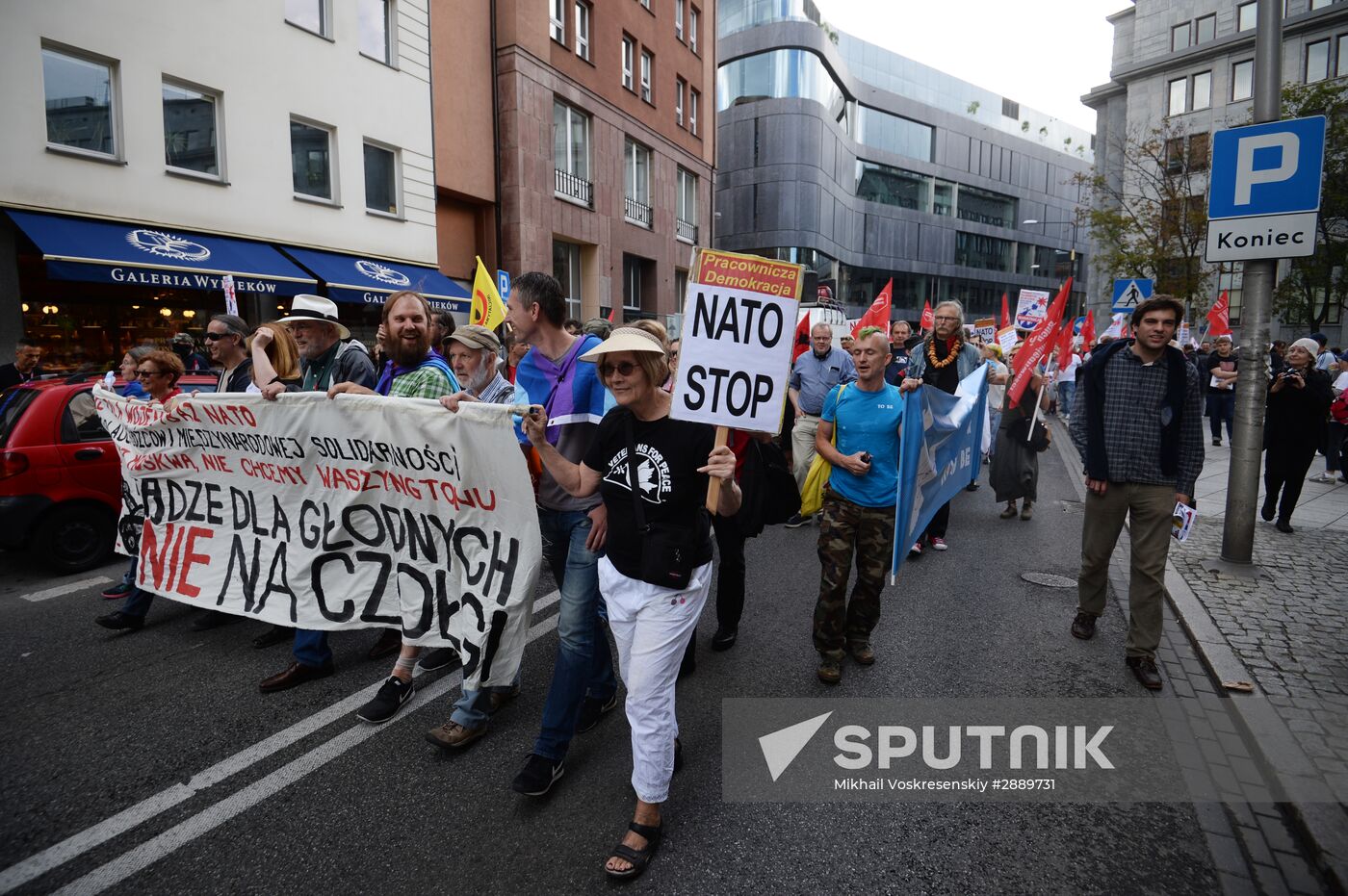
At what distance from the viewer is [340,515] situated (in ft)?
13.7

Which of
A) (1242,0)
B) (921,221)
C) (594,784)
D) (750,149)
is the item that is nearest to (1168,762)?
(594,784)

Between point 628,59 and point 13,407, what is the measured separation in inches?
895

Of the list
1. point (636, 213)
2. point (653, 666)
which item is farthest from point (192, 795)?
point (636, 213)

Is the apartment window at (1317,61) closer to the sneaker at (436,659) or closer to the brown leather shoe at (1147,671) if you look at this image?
the brown leather shoe at (1147,671)

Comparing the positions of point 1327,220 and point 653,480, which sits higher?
point 1327,220

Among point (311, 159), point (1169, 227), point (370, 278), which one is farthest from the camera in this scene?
point (1169, 227)

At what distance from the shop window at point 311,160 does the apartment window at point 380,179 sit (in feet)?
3.18

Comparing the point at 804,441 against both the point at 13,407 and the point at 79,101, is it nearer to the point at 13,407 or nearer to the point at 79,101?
the point at 13,407

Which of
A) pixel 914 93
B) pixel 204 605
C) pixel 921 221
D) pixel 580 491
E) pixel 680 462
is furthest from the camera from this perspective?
pixel 914 93

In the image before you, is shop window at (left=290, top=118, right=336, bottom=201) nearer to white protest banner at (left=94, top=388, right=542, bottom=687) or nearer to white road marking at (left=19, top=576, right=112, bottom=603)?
white road marking at (left=19, top=576, right=112, bottom=603)

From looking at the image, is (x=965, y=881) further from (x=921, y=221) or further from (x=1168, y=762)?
(x=921, y=221)

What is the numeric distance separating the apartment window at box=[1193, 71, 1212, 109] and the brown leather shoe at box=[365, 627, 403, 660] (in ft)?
181

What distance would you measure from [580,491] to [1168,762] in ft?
9.90

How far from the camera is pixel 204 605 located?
15.1 feet
